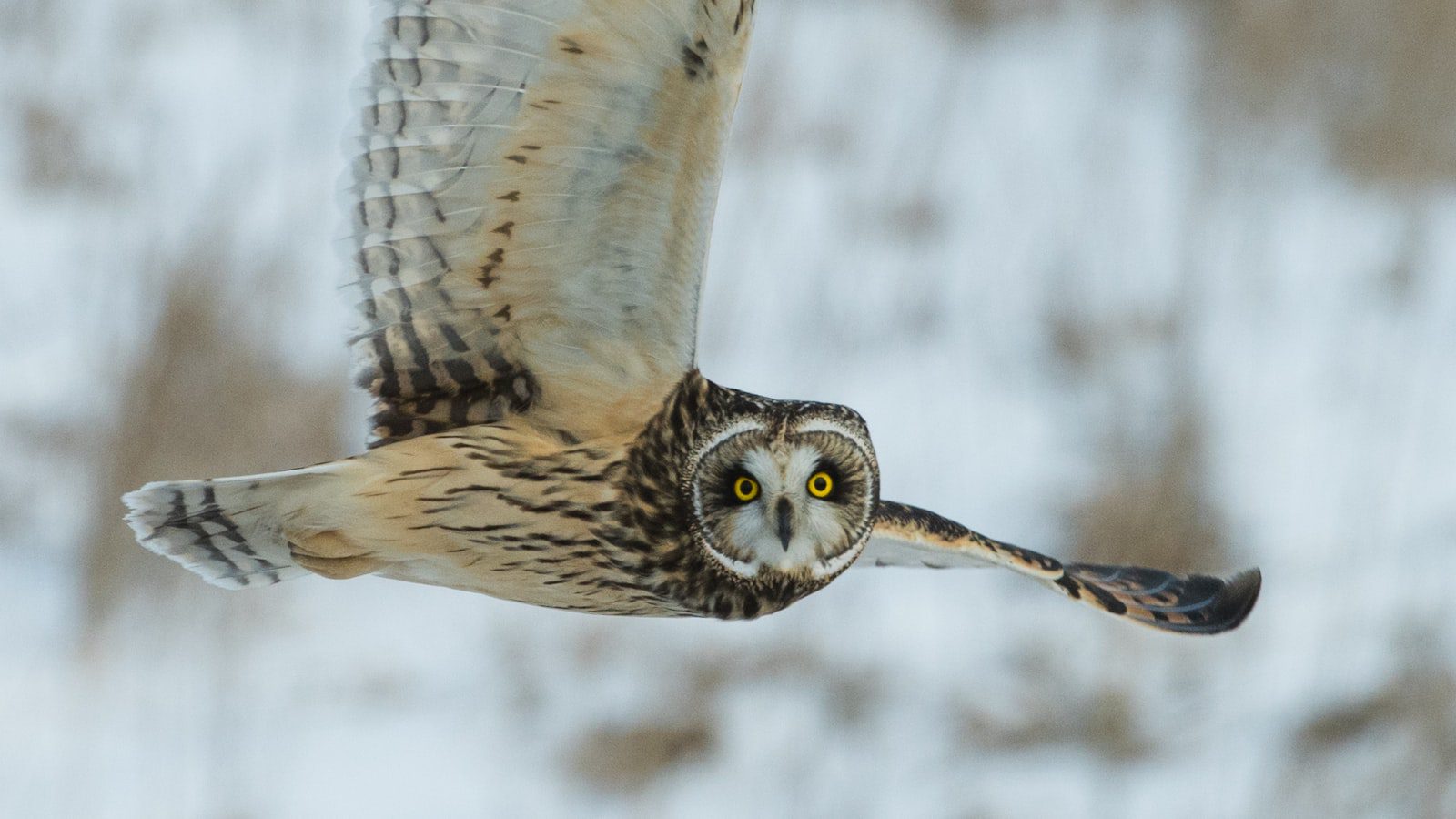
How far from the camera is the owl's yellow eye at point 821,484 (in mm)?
2385

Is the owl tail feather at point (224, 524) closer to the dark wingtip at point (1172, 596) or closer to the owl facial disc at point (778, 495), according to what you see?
the owl facial disc at point (778, 495)

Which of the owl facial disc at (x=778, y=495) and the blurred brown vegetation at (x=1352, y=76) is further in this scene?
the blurred brown vegetation at (x=1352, y=76)

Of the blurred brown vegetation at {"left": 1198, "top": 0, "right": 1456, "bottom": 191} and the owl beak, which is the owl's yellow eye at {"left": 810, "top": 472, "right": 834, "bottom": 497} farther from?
the blurred brown vegetation at {"left": 1198, "top": 0, "right": 1456, "bottom": 191}

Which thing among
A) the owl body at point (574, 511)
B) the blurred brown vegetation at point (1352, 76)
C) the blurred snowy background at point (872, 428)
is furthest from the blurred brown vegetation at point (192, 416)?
the blurred brown vegetation at point (1352, 76)

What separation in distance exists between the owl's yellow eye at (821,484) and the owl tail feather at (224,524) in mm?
797

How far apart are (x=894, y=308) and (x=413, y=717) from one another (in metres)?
3.15

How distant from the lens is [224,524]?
2.63 metres

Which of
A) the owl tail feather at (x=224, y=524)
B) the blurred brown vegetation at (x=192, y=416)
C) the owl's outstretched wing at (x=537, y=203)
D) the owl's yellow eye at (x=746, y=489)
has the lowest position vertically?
the blurred brown vegetation at (x=192, y=416)

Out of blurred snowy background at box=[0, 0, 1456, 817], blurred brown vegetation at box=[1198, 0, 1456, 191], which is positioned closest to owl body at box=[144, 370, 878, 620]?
blurred snowy background at box=[0, 0, 1456, 817]

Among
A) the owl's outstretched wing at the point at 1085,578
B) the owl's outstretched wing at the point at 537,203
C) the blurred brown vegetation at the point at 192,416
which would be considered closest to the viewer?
the owl's outstretched wing at the point at 537,203

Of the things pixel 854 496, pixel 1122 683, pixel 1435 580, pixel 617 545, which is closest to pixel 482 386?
pixel 617 545

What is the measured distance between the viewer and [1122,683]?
6480 mm

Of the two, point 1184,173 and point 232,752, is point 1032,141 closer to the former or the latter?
point 1184,173

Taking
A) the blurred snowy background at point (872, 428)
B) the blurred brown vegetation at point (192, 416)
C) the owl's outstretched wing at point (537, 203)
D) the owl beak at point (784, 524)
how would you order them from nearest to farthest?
the owl's outstretched wing at point (537, 203)
the owl beak at point (784, 524)
the blurred snowy background at point (872, 428)
the blurred brown vegetation at point (192, 416)
